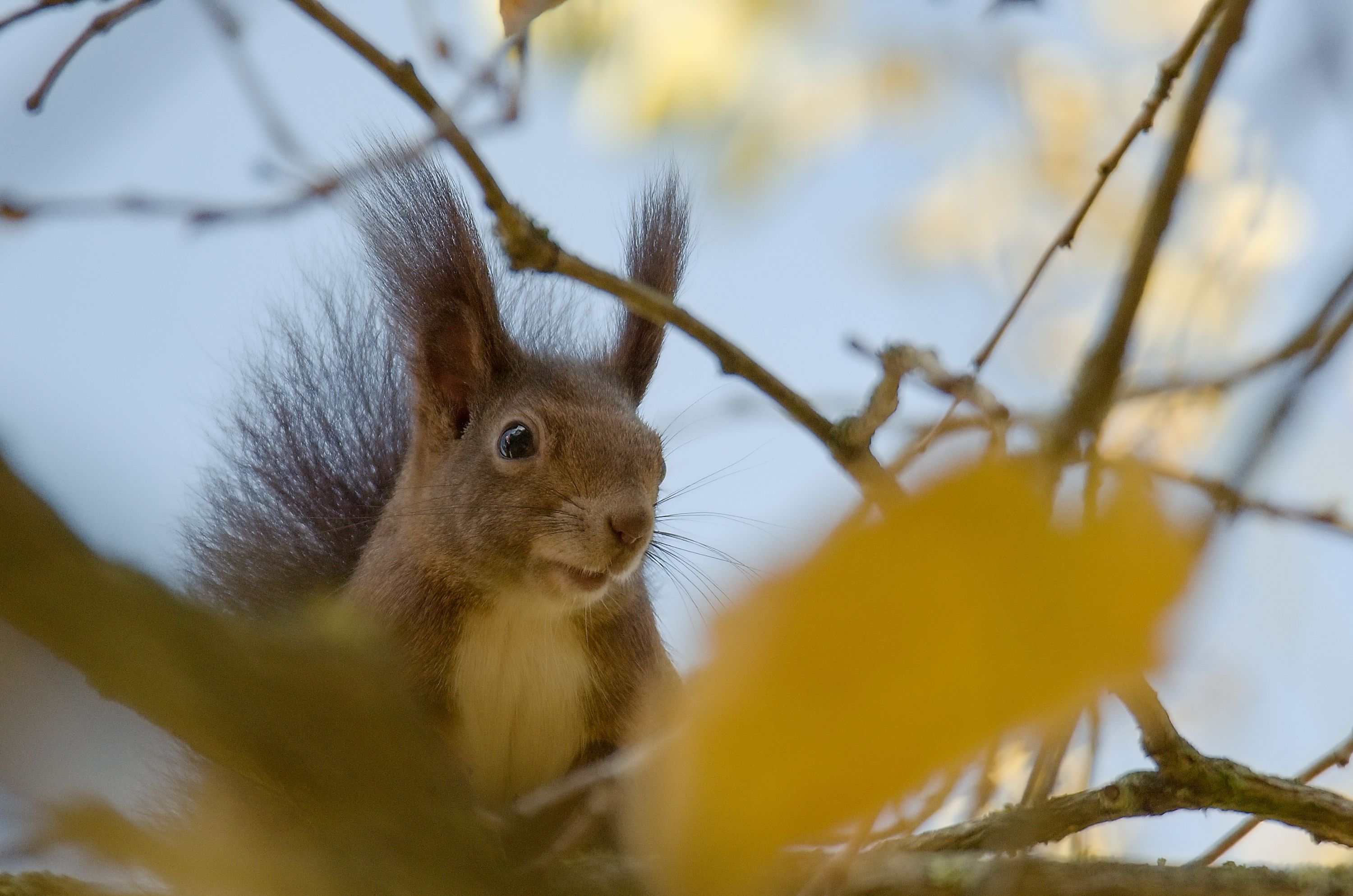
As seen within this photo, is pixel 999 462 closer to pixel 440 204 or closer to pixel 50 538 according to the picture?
pixel 50 538

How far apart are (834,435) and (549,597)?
700 millimetres

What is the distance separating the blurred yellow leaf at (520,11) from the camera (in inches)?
36.2

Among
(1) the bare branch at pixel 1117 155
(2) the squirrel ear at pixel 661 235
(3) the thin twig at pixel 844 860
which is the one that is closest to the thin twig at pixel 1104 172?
(1) the bare branch at pixel 1117 155

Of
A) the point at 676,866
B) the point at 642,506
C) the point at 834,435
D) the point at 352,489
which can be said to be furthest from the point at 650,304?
the point at 352,489

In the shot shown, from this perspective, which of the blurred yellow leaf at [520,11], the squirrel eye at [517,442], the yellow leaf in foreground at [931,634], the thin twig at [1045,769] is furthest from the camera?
the squirrel eye at [517,442]

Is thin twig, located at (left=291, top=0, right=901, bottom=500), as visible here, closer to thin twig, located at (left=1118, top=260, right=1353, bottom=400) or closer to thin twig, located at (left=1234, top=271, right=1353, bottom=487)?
thin twig, located at (left=1118, top=260, right=1353, bottom=400)

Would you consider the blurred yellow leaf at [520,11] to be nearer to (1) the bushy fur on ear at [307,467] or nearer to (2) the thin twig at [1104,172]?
(2) the thin twig at [1104,172]

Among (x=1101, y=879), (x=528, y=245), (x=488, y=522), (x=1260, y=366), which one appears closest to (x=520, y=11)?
(x=528, y=245)

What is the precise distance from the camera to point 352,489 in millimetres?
1982

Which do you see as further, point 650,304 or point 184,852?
point 650,304

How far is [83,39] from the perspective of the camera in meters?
1.06

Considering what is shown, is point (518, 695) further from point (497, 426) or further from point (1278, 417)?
point (1278, 417)

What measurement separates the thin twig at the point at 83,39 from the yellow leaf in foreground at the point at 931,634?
3.01ft

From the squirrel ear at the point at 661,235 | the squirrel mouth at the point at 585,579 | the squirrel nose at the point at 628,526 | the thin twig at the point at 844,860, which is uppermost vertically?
the squirrel ear at the point at 661,235
